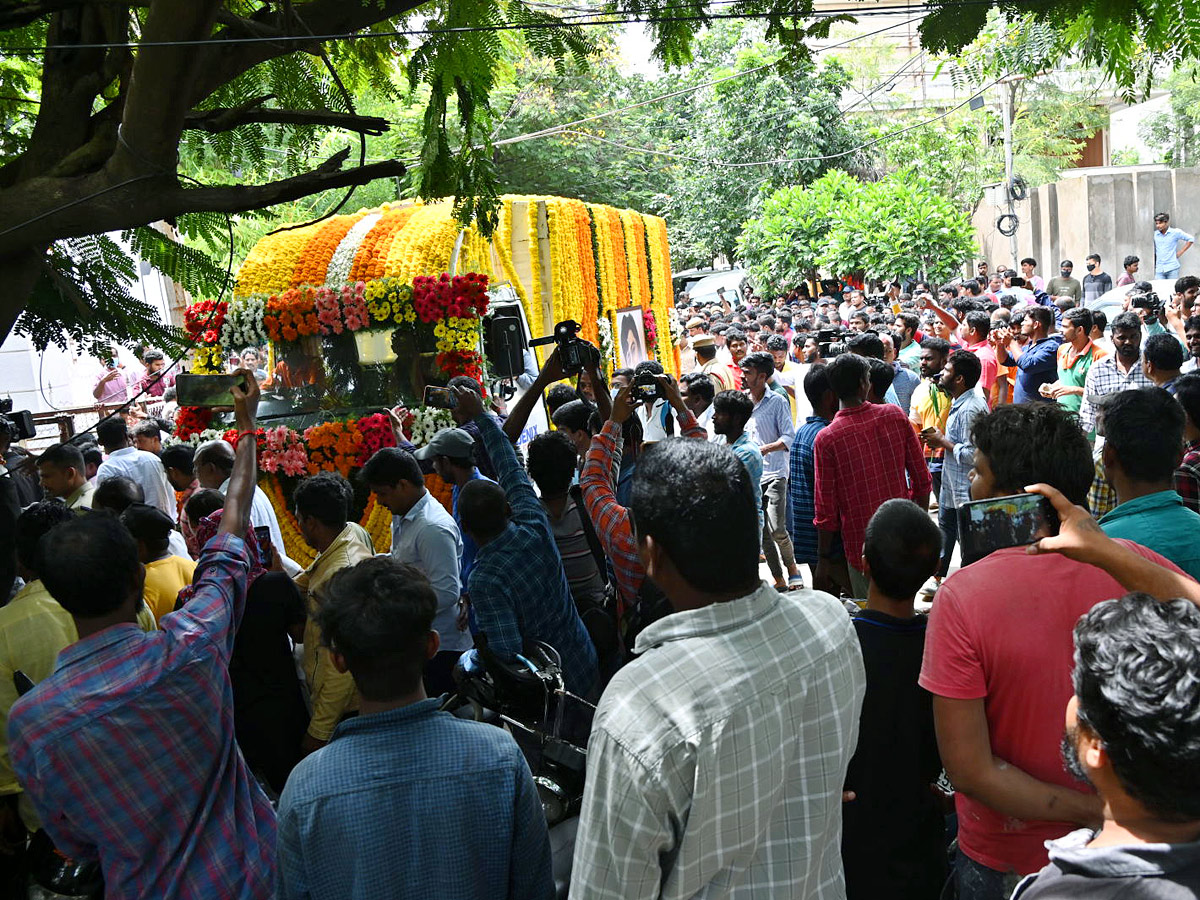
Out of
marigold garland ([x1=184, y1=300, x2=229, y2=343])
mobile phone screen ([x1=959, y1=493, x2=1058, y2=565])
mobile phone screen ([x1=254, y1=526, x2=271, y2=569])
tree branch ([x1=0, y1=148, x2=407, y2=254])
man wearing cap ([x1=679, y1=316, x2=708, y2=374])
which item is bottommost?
man wearing cap ([x1=679, y1=316, x2=708, y2=374])

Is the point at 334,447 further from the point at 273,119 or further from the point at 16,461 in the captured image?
the point at 273,119

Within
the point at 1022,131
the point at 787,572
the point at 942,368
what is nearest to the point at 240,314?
the point at 787,572

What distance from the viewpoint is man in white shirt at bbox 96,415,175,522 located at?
25.2 feet

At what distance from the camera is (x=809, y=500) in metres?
6.31

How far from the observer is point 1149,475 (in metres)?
3.44

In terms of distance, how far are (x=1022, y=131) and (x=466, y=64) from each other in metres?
36.1

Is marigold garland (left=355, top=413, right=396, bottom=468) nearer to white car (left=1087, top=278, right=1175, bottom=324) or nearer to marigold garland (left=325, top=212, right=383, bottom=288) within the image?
marigold garland (left=325, top=212, right=383, bottom=288)

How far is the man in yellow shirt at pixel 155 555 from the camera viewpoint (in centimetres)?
450

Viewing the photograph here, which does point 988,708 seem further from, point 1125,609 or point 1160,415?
point 1160,415

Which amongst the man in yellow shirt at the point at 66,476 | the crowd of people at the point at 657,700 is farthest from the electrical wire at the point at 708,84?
the man in yellow shirt at the point at 66,476

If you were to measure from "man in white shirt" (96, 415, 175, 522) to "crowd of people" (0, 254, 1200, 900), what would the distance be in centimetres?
325

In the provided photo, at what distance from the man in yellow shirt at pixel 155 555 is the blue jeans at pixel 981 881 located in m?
3.04

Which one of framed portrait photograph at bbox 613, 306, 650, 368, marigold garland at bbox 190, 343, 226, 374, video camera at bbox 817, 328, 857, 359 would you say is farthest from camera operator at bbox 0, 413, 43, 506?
framed portrait photograph at bbox 613, 306, 650, 368

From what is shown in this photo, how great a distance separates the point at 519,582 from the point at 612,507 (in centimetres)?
51
